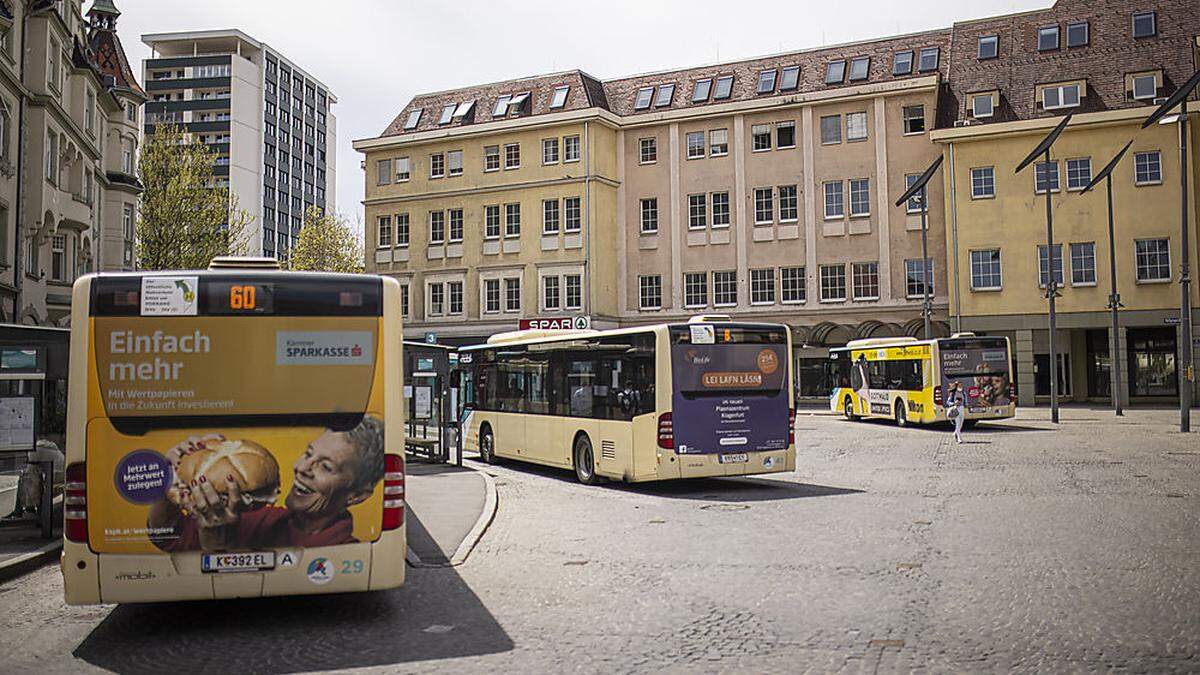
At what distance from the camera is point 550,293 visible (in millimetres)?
55750

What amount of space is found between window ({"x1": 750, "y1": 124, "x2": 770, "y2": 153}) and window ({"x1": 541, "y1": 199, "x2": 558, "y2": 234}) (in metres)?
10.1

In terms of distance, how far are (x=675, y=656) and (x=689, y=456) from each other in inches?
400

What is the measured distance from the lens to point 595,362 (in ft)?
61.1

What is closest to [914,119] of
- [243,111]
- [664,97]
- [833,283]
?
[833,283]

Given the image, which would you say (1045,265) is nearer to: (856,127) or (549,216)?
(856,127)

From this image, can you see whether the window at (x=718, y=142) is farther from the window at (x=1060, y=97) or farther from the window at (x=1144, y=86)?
the window at (x=1144, y=86)

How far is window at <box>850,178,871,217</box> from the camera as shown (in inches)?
1991

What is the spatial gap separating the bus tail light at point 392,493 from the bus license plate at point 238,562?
32.5 inches

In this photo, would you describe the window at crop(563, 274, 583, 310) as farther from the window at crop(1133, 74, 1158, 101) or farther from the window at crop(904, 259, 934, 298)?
the window at crop(1133, 74, 1158, 101)

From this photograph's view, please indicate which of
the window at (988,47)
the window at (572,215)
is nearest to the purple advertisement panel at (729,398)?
the window at (572,215)

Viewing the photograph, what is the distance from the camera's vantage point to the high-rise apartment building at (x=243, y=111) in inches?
4186

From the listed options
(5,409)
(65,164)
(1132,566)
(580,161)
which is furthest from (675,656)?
(580,161)

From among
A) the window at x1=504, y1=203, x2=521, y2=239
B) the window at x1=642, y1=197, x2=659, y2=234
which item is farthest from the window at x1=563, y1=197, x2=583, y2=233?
the window at x1=642, y1=197, x2=659, y2=234

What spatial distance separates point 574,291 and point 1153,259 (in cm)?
2542
